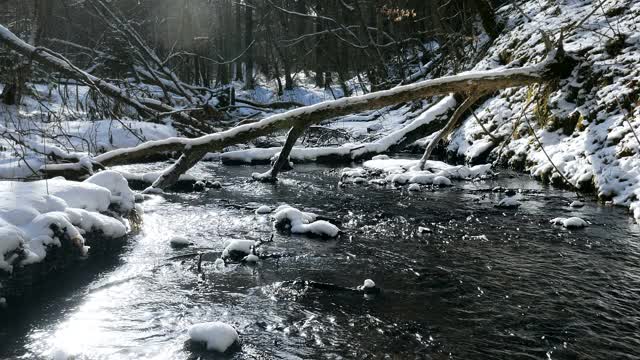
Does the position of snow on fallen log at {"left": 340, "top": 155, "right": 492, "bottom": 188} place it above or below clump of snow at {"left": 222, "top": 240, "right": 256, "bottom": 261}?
above

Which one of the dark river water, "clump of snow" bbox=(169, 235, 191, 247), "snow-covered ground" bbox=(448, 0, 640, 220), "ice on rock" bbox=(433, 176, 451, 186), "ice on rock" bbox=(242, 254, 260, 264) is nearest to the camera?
the dark river water

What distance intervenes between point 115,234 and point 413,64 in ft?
60.1

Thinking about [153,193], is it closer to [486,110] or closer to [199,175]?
[199,175]

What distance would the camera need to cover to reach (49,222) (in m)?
4.77

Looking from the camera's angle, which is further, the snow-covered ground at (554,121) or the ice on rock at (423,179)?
the ice on rock at (423,179)

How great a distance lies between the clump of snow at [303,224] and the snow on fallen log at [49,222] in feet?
6.82

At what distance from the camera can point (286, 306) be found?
168 inches

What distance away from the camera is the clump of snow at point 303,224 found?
6355 millimetres

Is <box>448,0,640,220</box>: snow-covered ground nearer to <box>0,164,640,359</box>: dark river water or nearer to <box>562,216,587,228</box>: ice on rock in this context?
<box>562,216,587,228</box>: ice on rock

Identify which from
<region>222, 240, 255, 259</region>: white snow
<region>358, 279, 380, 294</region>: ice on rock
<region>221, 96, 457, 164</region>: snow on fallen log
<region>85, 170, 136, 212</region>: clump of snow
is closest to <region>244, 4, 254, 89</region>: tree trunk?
<region>221, 96, 457, 164</region>: snow on fallen log

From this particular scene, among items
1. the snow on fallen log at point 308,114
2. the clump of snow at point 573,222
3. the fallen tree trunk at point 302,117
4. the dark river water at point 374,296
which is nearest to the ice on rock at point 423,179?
the dark river water at point 374,296

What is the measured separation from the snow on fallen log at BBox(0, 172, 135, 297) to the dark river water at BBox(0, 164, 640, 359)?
292 millimetres

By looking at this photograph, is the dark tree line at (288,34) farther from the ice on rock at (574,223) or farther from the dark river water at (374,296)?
the dark river water at (374,296)

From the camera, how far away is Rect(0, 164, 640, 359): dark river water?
3.58m
